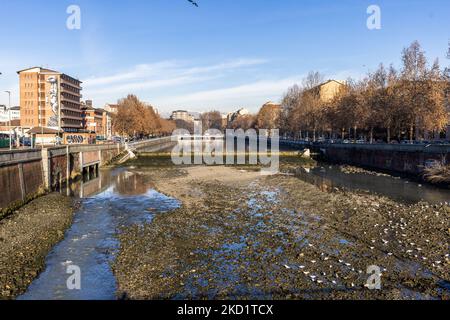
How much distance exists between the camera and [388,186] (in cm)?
4175

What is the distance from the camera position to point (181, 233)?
21.6m

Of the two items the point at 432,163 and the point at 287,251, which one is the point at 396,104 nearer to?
the point at 432,163

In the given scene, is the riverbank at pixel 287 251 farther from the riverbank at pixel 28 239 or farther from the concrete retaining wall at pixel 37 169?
the concrete retaining wall at pixel 37 169

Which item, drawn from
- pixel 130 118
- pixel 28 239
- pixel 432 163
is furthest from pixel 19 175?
pixel 130 118

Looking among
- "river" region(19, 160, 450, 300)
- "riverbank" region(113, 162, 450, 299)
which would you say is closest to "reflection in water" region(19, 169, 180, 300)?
"river" region(19, 160, 450, 300)

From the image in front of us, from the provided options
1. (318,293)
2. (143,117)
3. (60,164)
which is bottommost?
(318,293)

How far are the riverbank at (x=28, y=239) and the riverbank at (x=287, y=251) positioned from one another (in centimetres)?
347

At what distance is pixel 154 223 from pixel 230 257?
26.7 feet

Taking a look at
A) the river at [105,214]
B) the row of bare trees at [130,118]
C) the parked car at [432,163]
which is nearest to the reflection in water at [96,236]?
the river at [105,214]

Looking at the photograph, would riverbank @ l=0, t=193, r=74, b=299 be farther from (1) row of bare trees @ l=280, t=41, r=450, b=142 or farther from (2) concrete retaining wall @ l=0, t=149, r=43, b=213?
(1) row of bare trees @ l=280, t=41, r=450, b=142

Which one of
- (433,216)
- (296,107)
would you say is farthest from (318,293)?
(296,107)

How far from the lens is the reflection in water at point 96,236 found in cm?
1400

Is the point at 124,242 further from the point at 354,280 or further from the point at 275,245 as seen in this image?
the point at 354,280

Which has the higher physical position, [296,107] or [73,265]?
[296,107]
